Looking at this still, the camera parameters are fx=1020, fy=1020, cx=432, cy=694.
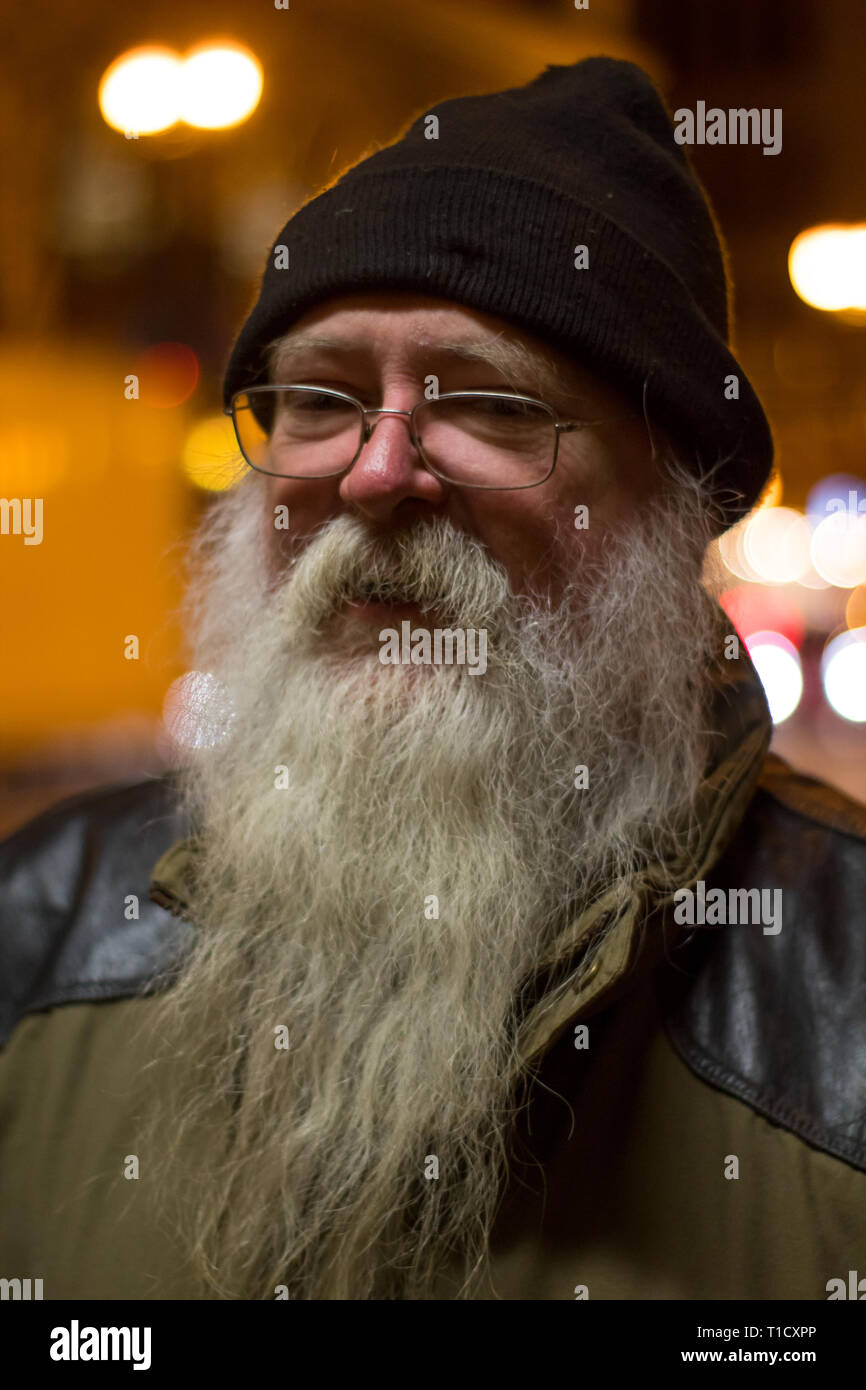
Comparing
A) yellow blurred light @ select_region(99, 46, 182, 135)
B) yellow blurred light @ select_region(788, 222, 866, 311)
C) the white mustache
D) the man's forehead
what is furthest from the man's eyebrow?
yellow blurred light @ select_region(788, 222, 866, 311)

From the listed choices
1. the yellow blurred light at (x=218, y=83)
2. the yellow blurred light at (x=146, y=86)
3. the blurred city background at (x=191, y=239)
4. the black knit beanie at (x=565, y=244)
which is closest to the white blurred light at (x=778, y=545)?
the blurred city background at (x=191, y=239)

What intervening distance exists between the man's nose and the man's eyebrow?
3.6 inches

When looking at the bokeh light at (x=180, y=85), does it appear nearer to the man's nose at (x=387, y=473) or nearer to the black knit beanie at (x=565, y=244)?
the black knit beanie at (x=565, y=244)

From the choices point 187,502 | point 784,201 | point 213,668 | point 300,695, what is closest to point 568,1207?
point 300,695

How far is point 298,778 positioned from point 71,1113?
20.5 inches

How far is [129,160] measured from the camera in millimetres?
4359

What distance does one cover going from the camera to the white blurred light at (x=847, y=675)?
7418mm

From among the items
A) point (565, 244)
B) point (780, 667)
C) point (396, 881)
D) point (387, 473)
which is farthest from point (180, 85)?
point (780, 667)

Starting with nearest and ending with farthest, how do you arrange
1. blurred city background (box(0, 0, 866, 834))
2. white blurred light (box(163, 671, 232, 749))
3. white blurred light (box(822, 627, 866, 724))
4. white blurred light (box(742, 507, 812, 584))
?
1. white blurred light (box(163, 671, 232, 749))
2. blurred city background (box(0, 0, 866, 834))
3. white blurred light (box(822, 627, 866, 724))
4. white blurred light (box(742, 507, 812, 584))

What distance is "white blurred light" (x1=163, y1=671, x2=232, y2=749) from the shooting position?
1483 millimetres

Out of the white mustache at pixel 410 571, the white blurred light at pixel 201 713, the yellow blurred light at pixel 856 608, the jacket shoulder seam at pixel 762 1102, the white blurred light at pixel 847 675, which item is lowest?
the jacket shoulder seam at pixel 762 1102

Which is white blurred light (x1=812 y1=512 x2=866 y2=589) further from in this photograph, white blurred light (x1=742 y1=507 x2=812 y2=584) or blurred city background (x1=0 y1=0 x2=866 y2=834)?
blurred city background (x1=0 y1=0 x2=866 y2=834)

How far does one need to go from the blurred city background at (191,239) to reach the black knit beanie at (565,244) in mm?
220

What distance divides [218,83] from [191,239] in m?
1.52
